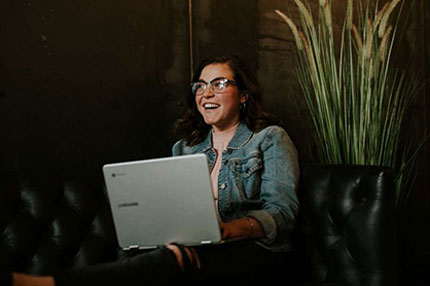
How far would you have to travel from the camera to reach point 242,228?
1832 millimetres

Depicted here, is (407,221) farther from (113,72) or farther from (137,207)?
(137,207)

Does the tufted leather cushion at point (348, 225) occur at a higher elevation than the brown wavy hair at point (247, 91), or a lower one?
lower

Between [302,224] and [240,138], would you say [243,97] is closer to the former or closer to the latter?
[240,138]

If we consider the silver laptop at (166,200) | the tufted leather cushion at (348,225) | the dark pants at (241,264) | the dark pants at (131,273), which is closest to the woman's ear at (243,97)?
the tufted leather cushion at (348,225)

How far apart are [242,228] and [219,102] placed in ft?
2.13

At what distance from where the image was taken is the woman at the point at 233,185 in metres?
1.54

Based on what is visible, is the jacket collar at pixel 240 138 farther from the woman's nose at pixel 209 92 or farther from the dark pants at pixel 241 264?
the dark pants at pixel 241 264

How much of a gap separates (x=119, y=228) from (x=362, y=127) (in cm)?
140

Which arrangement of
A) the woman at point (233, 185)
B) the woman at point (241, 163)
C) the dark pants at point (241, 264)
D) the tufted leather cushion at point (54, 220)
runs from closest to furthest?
the woman at point (233, 185) < the dark pants at point (241, 264) < the woman at point (241, 163) < the tufted leather cushion at point (54, 220)

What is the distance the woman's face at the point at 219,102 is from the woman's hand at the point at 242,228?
56cm

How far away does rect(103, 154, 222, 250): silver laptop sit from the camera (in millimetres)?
1572

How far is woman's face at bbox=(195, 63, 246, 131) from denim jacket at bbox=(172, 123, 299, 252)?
0.08 metres

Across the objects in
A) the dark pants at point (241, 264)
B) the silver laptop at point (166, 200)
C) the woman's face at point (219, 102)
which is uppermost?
the woman's face at point (219, 102)

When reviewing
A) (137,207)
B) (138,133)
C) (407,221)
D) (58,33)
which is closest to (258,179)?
(137,207)
